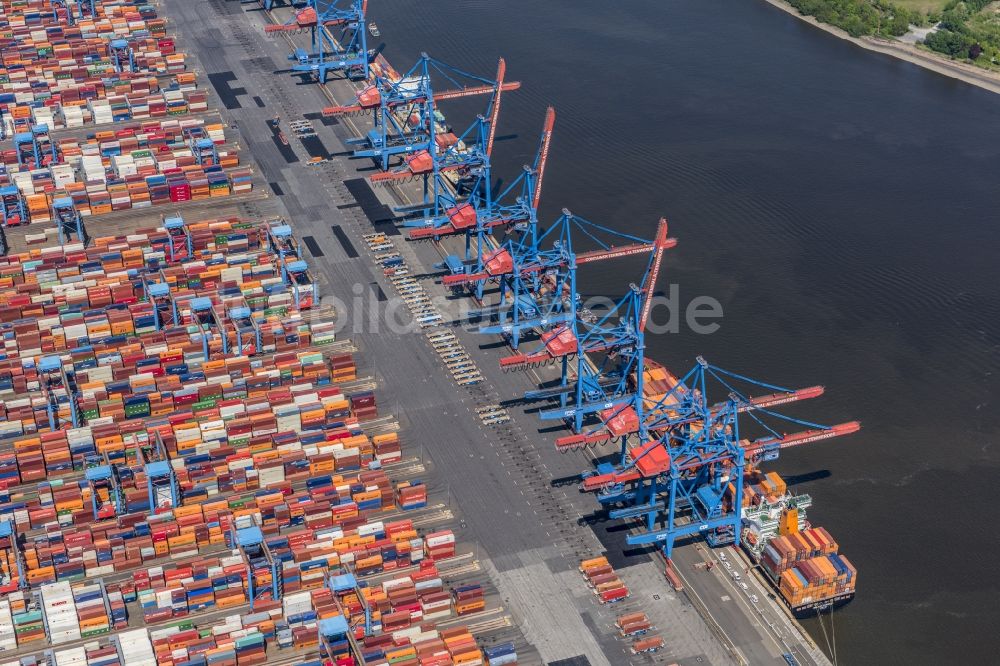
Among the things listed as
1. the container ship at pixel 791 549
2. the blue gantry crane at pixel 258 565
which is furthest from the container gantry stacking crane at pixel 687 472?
the blue gantry crane at pixel 258 565

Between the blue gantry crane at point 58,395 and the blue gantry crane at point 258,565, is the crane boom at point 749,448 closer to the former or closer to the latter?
the blue gantry crane at point 258,565

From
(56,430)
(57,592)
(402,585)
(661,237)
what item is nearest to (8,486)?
(56,430)

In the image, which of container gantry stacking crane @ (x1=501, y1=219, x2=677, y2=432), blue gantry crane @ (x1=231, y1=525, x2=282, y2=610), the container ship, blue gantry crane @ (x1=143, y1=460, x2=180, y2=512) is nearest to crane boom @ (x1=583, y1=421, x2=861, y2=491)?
the container ship

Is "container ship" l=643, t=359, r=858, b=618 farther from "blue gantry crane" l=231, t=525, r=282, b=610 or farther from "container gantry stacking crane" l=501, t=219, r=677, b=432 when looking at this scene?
"blue gantry crane" l=231, t=525, r=282, b=610

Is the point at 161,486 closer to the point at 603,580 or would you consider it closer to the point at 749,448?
the point at 603,580

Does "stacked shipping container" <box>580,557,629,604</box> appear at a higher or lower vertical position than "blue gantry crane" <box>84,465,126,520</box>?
higher

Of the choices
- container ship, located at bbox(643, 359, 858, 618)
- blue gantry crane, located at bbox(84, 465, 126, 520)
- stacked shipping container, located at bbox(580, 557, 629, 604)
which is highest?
container ship, located at bbox(643, 359, 858, 618)
